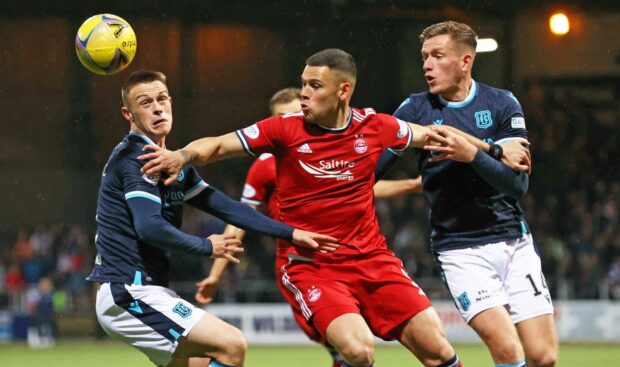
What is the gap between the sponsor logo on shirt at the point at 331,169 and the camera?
5.36m

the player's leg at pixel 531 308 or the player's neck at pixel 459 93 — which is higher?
the player's neck at pixel 459 93

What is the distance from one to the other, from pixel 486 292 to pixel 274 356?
7.54m

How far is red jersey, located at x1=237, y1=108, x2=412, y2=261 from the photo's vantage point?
5.36 m

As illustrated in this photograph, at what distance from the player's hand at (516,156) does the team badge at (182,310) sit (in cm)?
182

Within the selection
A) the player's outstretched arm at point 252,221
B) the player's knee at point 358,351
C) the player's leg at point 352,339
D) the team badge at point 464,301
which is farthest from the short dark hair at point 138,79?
the team badge at point 464,301

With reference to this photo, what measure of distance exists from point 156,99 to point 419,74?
6007mm

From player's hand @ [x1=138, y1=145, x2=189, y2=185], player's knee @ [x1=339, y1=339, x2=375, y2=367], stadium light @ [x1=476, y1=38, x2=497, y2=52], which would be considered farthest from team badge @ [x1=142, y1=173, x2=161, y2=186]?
stadium light @ [x1=476, y1=38, x2=497, y2=52]

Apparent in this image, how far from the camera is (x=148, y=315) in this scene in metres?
5.18

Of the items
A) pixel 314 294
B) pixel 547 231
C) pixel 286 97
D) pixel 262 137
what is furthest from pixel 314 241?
pixel 547 231

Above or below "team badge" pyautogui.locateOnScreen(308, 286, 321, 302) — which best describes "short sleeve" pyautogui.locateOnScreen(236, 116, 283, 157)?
above

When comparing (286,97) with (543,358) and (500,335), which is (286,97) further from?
(543,358)

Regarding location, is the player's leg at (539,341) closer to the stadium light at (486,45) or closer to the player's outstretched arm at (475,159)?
the player's outstretched arm at (475,159)

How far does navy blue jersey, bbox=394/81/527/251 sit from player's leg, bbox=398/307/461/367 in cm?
55

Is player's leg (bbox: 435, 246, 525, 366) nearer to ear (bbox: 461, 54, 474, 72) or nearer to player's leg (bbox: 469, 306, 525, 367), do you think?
player's leg (bbox: 469, 306, 525, 367)
